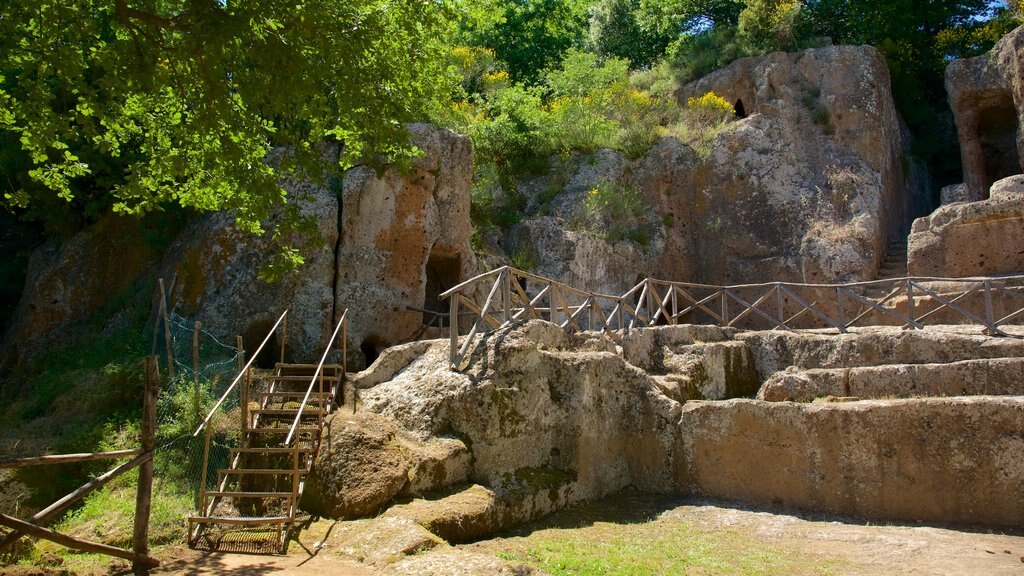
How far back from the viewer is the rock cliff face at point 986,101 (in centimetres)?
1869

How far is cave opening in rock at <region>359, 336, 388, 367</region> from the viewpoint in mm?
14070

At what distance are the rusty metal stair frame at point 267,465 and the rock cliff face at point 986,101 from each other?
1644 cm

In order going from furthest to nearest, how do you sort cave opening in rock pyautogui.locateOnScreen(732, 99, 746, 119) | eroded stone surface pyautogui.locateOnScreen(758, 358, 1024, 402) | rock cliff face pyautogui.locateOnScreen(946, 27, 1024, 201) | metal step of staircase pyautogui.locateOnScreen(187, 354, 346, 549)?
cave opening in rock pyautogui.locateOnScreen(732, 99, 746, 119) → rock cliff face pyautogui.locateOnScreen(946, 27, 1024, 201) → eroded stone surface pyautogui.locateOnScreen(758, 358, 1024, 402) → metal step of staircase pyautogui.locateOnScreen(187, 354, 346, 549)

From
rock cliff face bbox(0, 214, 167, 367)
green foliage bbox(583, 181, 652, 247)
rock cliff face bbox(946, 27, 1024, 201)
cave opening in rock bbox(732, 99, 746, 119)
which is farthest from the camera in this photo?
cave opening in rock bbox(732, 99, 746, 119)

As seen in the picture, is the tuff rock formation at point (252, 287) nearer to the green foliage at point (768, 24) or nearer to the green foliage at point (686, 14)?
the green foliage at point (768, 24)

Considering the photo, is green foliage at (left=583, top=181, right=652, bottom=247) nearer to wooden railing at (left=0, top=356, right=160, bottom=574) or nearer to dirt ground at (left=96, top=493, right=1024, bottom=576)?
Answer: dirt ground at (left=96, top=493, right=1024, bottom=576)

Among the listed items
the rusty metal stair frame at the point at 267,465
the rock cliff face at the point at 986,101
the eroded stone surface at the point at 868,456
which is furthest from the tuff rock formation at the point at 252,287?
the rock cliff face at the point at 986,101

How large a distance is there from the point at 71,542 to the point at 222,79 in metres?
4.42

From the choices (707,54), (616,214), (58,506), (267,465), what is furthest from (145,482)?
(707,54)

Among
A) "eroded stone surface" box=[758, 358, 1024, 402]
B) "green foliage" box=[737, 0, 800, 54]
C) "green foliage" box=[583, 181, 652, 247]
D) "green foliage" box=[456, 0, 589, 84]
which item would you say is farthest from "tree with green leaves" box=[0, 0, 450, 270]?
"green foliage" box=[456, 0, 589, 84]

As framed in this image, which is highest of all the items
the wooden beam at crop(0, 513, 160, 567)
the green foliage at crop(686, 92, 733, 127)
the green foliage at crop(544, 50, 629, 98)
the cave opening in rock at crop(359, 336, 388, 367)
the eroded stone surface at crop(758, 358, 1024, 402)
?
the green foliage at crop(544, 50, 629, 98)

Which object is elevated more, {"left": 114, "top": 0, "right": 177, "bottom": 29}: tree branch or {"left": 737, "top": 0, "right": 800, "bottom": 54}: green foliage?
{"left": 737, "top": 0, "right": 800, "bottom": 54}: green foliage

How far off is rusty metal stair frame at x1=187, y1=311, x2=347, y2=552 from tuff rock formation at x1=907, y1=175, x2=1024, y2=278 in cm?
1256

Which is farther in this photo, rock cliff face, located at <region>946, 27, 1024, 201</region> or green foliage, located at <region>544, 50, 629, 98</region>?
green foliage, located at <region>544, 50, 629, 98</region>
